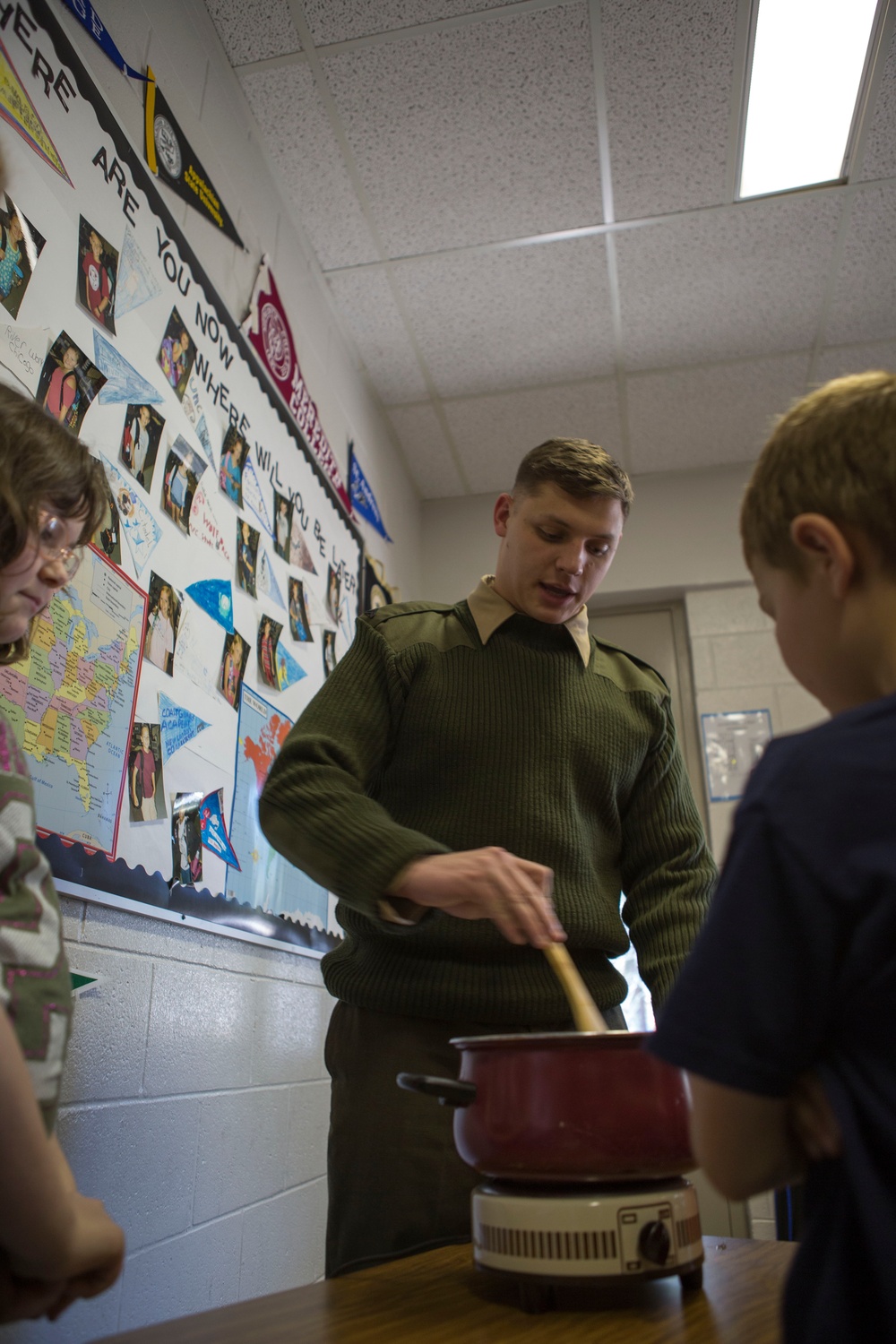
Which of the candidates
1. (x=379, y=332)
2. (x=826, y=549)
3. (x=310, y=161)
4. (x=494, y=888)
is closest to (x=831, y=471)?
(x=826, y=549)

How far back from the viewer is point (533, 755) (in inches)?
45.2

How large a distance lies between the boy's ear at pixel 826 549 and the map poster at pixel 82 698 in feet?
2.81

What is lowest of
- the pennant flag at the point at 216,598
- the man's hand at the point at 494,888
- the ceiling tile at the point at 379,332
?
the man's hand at the point at 494,888

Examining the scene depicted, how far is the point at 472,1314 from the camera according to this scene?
665 mm

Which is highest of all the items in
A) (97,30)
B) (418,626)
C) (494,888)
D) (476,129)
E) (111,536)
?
(476,129)

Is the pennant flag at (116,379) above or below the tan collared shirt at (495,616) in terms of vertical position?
above

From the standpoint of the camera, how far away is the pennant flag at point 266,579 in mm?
1830

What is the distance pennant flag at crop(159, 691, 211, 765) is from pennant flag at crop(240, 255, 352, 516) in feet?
2.71

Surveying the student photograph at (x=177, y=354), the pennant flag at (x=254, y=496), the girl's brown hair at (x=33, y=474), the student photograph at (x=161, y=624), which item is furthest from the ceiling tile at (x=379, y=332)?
the girl's brown hair at (x=33, y=474)

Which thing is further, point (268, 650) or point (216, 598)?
point (268, 650)

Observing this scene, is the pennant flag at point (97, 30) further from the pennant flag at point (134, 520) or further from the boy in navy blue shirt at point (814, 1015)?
the boy in navy blue shirt at point (814, 1015)

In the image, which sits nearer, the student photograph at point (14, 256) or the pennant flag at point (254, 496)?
the student photograph at point (14, 256)

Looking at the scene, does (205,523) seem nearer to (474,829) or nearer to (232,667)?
(232,667)

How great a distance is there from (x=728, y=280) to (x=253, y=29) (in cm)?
131
